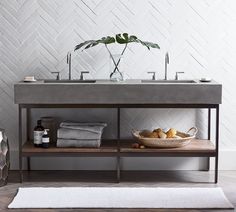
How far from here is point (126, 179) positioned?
516 cm

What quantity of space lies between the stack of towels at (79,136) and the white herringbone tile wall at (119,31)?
1.34ft

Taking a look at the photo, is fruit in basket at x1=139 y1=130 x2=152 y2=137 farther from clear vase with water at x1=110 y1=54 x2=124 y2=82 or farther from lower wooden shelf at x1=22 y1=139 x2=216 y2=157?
clear vase with water at x1=110 y1=54 x2=124 y2=82

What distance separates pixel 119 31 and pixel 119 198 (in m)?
1.57

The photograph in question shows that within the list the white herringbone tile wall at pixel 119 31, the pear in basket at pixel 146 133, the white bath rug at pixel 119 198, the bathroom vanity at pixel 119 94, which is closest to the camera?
the white bath rug at pixel 119 198

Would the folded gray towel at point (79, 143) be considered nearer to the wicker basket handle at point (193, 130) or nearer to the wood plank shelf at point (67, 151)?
the wood plank shelf at point (67, 151)

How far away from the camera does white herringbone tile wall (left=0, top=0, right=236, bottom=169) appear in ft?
17.5

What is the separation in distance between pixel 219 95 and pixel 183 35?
2.54 feet

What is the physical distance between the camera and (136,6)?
17.5ft

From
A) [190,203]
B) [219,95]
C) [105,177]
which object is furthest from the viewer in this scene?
[105,177]

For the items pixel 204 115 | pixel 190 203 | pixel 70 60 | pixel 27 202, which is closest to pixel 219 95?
pixel 204 115

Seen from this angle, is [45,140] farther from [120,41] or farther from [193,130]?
[193,130]

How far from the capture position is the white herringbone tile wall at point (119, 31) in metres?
5.34

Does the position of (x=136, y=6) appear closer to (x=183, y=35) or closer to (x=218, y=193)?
(x=183, y=35)

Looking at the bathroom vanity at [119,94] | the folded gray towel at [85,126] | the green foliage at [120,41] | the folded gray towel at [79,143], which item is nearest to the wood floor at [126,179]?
the folded gray towel at [79,143]
